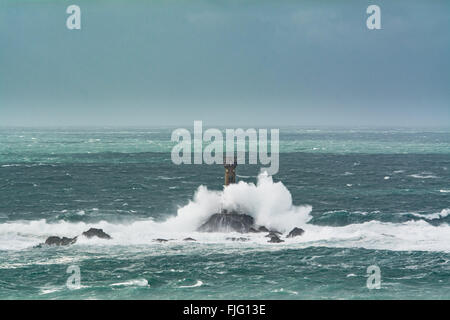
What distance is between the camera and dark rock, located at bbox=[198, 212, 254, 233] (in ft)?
188

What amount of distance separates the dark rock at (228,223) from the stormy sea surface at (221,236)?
115 cm

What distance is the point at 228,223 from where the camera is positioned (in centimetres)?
5766

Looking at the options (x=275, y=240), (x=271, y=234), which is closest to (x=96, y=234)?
(x=271, y=234)

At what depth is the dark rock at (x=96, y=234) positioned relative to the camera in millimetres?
54625

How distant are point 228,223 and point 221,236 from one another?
7.88ft

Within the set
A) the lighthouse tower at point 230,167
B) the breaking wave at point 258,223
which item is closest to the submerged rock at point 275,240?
the breaking wave at point 258,223

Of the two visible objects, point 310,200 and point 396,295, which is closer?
point 396,295

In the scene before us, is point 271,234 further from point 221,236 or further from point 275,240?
point 221,236

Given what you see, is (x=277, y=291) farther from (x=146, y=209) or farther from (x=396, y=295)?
(x=146, y=209)

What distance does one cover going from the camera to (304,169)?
4392 inches
